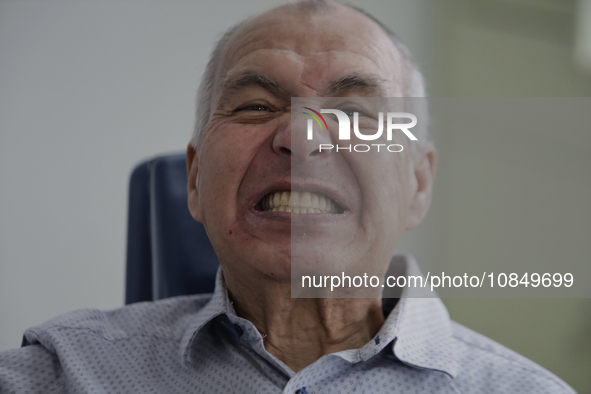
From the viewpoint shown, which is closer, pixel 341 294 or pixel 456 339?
pixel 341 294

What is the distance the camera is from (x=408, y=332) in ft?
2.84

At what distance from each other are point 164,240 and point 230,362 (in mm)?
398

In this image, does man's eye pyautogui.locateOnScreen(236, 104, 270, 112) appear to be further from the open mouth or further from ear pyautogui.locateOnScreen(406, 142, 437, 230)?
ear pyautogui.locateOnScreen(406, 142, 437, 230)

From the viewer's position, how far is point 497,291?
1.13 meters

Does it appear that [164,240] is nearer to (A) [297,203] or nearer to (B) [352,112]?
(A) [297,203]

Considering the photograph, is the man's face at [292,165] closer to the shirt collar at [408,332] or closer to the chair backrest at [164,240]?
the shirt collar at [408,332]

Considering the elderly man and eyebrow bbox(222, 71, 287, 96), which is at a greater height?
eyebrow bbox(222, 71, 287, 96)

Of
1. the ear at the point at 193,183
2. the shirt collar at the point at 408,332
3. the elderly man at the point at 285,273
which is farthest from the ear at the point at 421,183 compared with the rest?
the ear at the point at 193,183

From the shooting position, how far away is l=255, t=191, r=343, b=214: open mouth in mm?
811

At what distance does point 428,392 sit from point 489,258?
0.45 metres

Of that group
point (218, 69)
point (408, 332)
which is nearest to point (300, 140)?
point (218, 69)

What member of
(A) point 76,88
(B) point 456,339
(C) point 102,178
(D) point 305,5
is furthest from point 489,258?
(A) point 76,88

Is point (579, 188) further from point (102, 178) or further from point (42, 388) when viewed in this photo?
point (102, 178)

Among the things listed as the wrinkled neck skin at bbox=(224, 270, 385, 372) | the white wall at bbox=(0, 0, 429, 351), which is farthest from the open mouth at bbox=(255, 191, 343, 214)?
the white wall at bbox=(0, 0, 429, 351)
